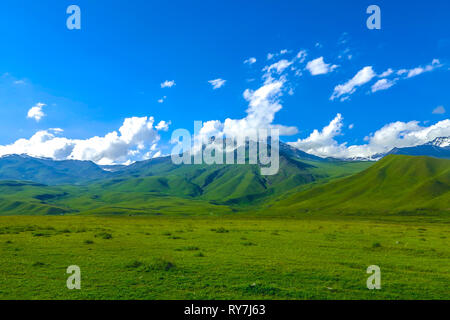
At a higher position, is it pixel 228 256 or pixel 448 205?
pixel 228 256

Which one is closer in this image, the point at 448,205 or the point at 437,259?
the point at 437,259

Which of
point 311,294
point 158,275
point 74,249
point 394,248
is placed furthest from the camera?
point 394,248

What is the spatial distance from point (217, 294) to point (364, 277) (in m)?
10.8

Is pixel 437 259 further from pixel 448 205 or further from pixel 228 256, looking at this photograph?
pixel 448 205

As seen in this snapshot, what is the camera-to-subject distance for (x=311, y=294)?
15.4 m

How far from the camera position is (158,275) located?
61.6 ft
